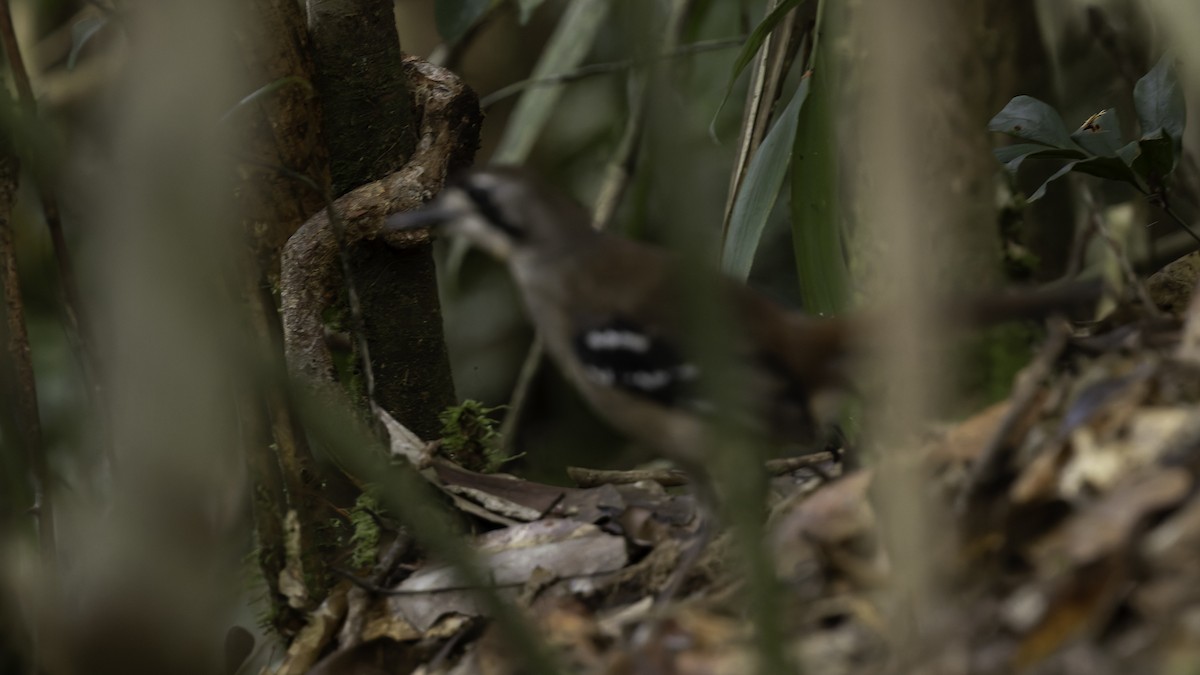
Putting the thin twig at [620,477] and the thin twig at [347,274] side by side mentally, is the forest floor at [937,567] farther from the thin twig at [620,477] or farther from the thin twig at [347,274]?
the thin twig at [347,274]

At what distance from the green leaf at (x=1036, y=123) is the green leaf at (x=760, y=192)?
20.3 inches

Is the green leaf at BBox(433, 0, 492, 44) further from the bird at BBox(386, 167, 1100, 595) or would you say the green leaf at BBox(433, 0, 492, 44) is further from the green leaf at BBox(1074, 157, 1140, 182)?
the green leaf at BBox(1074, 157, 1140, 182)

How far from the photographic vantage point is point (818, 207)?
120 inches

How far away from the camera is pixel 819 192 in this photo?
3.05 meters

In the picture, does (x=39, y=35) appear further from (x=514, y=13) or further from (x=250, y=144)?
(x=250, y=144)

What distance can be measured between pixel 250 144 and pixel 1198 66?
2116 millimetres

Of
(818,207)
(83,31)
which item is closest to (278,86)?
(83,31)

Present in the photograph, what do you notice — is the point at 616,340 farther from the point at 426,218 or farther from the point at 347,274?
the point at 347,274

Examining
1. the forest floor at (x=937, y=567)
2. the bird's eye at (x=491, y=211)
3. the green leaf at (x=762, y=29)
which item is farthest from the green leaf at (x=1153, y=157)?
the bird's eye at (x=491, y=211)

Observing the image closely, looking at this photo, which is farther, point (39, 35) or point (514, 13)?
point (514, 13)

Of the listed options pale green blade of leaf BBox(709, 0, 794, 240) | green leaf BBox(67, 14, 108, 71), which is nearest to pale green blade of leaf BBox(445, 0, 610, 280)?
pale green blade of leaf BBox(709, 0, 794, 240)

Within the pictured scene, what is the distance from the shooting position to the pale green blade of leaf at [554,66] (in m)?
5.04

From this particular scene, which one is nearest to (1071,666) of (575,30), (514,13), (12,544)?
(12,544)

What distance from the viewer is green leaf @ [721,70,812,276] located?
9.84ft
